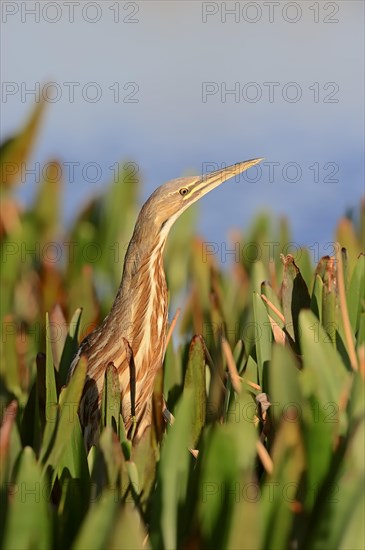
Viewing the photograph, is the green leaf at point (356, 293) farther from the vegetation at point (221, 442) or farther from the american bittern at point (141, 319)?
the american bittern at point (141, 319)

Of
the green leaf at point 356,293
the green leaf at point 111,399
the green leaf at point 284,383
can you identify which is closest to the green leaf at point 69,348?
the green leaf at point 111,399

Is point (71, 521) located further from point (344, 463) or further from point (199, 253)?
point (199, 253)

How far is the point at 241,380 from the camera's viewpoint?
226 cm

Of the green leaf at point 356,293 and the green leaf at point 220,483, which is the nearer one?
the green leaf at point 220,483

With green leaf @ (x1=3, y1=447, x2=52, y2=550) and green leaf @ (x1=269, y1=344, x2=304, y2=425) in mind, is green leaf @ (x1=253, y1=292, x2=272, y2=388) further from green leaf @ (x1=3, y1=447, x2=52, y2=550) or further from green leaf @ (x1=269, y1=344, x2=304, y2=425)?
green leaf @ (x1=3, y1=447, x2=52, y2=550)

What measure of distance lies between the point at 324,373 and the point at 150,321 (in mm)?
1433

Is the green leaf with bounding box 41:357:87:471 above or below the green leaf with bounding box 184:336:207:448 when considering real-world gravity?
below

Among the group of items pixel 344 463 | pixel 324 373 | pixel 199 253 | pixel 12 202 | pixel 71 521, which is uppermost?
pixel 12 202

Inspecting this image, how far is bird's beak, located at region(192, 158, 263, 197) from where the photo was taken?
3500 mm

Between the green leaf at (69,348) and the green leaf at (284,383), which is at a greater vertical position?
the green leaf at (69,348)

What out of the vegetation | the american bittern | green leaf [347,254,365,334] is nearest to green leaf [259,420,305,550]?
the vegetation

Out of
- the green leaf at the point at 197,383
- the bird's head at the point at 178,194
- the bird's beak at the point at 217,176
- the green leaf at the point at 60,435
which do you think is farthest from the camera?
the bird's beak at the point at 217,176

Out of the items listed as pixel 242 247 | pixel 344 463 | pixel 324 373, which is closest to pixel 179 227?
pixel 242 247

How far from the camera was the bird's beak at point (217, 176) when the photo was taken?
138 inches
